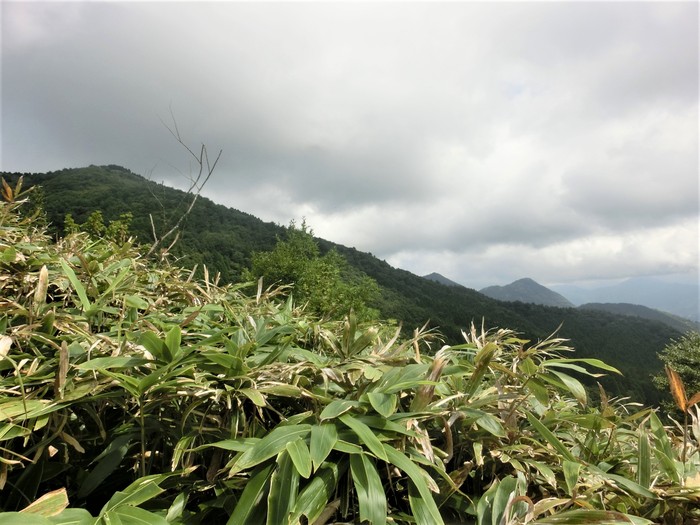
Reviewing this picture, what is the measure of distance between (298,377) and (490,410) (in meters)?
0.49

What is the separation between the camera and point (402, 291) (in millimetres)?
84000

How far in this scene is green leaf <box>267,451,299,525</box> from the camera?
2.18 ft

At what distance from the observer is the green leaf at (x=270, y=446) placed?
2.32 feet

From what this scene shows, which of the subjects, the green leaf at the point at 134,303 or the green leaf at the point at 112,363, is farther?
the green leaf at the point at 134,303

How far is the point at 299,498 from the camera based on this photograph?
27.6 inches

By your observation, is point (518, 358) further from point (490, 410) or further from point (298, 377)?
point (298, 377)

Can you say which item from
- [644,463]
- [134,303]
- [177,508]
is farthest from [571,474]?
[134,303]

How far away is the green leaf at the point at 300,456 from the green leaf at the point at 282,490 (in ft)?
0.07

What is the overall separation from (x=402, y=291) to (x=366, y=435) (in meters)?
84.2

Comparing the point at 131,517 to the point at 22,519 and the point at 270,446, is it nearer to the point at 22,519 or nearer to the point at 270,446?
the point at 22,519

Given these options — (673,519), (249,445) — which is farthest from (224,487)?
(673,519)

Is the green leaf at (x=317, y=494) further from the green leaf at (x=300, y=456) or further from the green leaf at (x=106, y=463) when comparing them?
the green leaf at (x=106, y=463)

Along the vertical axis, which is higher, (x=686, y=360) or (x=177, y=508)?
(x=177, y=508)

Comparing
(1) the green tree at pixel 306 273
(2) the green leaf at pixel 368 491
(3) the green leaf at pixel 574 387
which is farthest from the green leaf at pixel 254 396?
(1) the green tree at pixel 306 273
